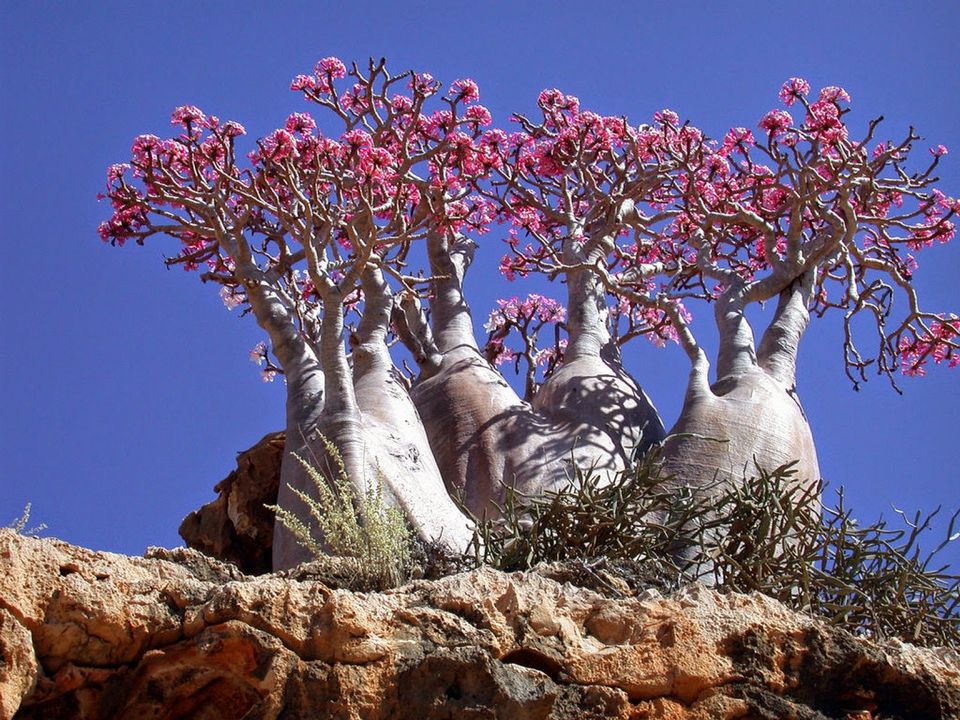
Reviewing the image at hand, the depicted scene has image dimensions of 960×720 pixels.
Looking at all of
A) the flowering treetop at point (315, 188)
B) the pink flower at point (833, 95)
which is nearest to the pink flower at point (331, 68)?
the flowering treetop at point (315, 188)

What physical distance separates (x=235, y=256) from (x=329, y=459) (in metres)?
1.74

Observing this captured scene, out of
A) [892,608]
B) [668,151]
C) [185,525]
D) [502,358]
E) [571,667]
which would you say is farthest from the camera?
[502,358]

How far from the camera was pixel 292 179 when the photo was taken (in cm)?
648

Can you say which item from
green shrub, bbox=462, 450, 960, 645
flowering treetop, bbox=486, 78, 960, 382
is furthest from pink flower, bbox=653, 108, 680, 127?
green shrub, bbox=462, 450, 960, 645

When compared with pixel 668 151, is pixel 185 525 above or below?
below

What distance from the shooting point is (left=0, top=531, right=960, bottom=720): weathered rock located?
119 inches

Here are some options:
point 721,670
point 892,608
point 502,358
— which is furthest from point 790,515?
point 502,358

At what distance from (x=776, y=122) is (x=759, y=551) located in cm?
487

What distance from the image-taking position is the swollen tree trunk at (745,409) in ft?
19.3

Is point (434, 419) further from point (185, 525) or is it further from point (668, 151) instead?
point (668, 151)

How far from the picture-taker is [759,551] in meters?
4.18

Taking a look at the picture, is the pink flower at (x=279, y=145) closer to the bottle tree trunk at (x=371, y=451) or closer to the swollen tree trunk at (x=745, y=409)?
the bottle tree trunk at (x=371, y=451)

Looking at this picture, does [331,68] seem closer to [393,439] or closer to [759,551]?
[393,439]

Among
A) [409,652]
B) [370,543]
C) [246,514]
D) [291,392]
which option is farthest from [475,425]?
[409,652]
